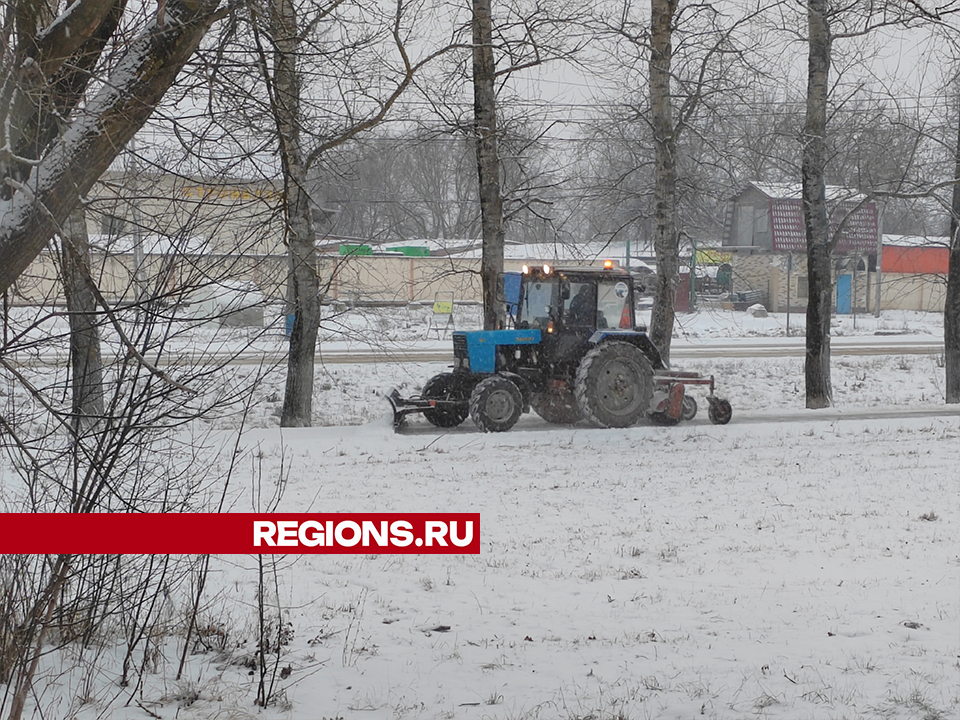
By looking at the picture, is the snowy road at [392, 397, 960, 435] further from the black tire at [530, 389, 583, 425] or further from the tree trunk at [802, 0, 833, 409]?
the tree trunk at [802, 0, 833, 409]

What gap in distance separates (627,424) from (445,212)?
4415 centimetres

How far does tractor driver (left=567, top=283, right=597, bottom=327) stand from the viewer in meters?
14.1

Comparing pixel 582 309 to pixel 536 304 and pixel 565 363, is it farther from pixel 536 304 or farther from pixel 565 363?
pixel 565 363

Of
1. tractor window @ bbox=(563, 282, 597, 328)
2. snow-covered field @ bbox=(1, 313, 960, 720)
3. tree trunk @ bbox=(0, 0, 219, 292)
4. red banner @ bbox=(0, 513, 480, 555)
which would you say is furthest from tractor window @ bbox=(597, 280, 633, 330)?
tree trunk @ bbox=(0, 0, 219, 292)

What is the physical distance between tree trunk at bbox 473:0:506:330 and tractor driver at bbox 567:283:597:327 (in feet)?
3.82

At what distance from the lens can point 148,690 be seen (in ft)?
16.0

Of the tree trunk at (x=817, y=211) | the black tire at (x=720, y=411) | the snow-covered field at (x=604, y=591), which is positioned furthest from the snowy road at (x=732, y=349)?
the snow-covered field at (x=604, y=591)

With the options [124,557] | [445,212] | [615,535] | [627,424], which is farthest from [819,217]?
[445,212]

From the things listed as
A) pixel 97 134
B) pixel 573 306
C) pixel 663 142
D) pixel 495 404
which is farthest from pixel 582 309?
pixel 97 134

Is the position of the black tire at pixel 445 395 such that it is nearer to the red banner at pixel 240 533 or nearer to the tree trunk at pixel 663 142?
the tree trunk at pixel 663 142

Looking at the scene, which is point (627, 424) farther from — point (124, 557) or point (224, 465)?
point (124, 557)

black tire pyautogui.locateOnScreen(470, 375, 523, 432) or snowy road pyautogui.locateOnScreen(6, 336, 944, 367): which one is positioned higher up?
snowy road pyautogui.locateOnScreen(6, 336, 944, 367)

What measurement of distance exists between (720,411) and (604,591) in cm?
840

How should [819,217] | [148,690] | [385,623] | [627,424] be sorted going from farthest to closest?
[819,217] → [627,424] → [385,623] → [148,690]
